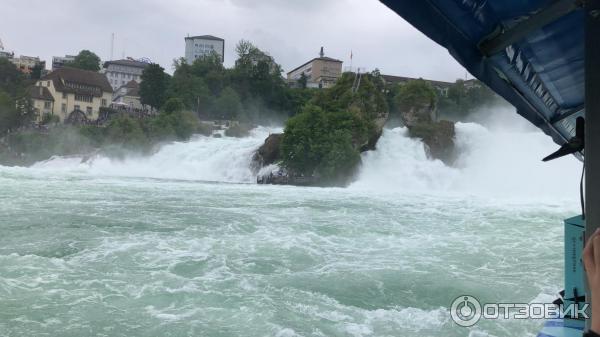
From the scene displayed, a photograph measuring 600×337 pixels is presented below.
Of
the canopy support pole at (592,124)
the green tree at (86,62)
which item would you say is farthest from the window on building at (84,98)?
the canopy support pole at (592,124)

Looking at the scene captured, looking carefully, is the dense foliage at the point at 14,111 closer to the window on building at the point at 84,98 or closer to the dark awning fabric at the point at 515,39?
the window on building at the point at 84,98

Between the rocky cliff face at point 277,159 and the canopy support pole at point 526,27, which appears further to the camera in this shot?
the rocky cliff face at point 277,159

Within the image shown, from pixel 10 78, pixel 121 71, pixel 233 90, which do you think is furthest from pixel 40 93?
pixel 121 71

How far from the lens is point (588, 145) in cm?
193

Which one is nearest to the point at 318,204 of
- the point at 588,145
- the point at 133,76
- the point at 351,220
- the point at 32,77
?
the point at 351,220

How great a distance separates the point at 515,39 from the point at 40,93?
60151 mm

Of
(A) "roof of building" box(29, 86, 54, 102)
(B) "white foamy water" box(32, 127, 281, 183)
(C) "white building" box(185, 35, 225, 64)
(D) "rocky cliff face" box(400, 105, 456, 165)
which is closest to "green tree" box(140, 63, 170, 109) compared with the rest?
(A) "roof of building" box(29, 86, 54, 102)

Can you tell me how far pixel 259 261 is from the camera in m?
8.46

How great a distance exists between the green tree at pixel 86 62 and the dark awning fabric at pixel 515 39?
260ft

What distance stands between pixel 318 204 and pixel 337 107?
1682 cm

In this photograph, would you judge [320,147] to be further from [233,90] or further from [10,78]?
[10,78]

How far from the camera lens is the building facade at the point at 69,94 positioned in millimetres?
54500

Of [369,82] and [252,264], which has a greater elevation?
[369,82]

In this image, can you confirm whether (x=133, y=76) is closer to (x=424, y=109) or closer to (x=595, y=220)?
(x=424, y=109)
